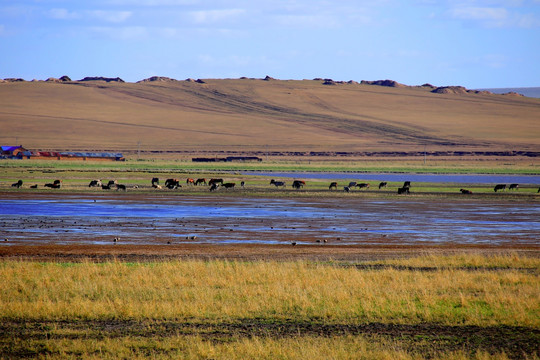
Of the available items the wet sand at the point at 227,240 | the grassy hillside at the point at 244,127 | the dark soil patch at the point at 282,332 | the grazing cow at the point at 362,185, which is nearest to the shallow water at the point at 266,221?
the wet sand at the point at 227,240

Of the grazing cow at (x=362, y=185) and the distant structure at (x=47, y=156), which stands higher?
the distant structure at (x=47, y=156)

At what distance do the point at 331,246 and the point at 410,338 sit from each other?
12223 mm

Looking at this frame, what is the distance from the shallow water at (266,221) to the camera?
997 inches

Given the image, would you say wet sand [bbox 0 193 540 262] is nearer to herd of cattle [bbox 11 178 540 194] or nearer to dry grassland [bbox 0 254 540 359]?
dry grassland [bbox 0 254 540 359]

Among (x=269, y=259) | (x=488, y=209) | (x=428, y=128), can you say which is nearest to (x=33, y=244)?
(x=269, y=259)

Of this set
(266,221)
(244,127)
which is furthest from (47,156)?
(266,221)

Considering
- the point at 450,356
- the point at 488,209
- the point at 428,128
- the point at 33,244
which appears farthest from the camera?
the point at 428,128

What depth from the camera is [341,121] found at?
7224 inches

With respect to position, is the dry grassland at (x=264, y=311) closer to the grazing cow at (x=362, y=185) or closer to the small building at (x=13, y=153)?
the grazing cow at (x=362, y=185)

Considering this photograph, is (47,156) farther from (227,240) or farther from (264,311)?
(264,311)

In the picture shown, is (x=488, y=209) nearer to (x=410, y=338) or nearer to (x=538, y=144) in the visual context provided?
(x=410, y=338)

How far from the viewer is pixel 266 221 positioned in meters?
31.4

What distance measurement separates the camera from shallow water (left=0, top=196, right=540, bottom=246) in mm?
25312

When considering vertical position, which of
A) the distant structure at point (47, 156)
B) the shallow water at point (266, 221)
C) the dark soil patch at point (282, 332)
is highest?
the distant structure at point (47, 156)
